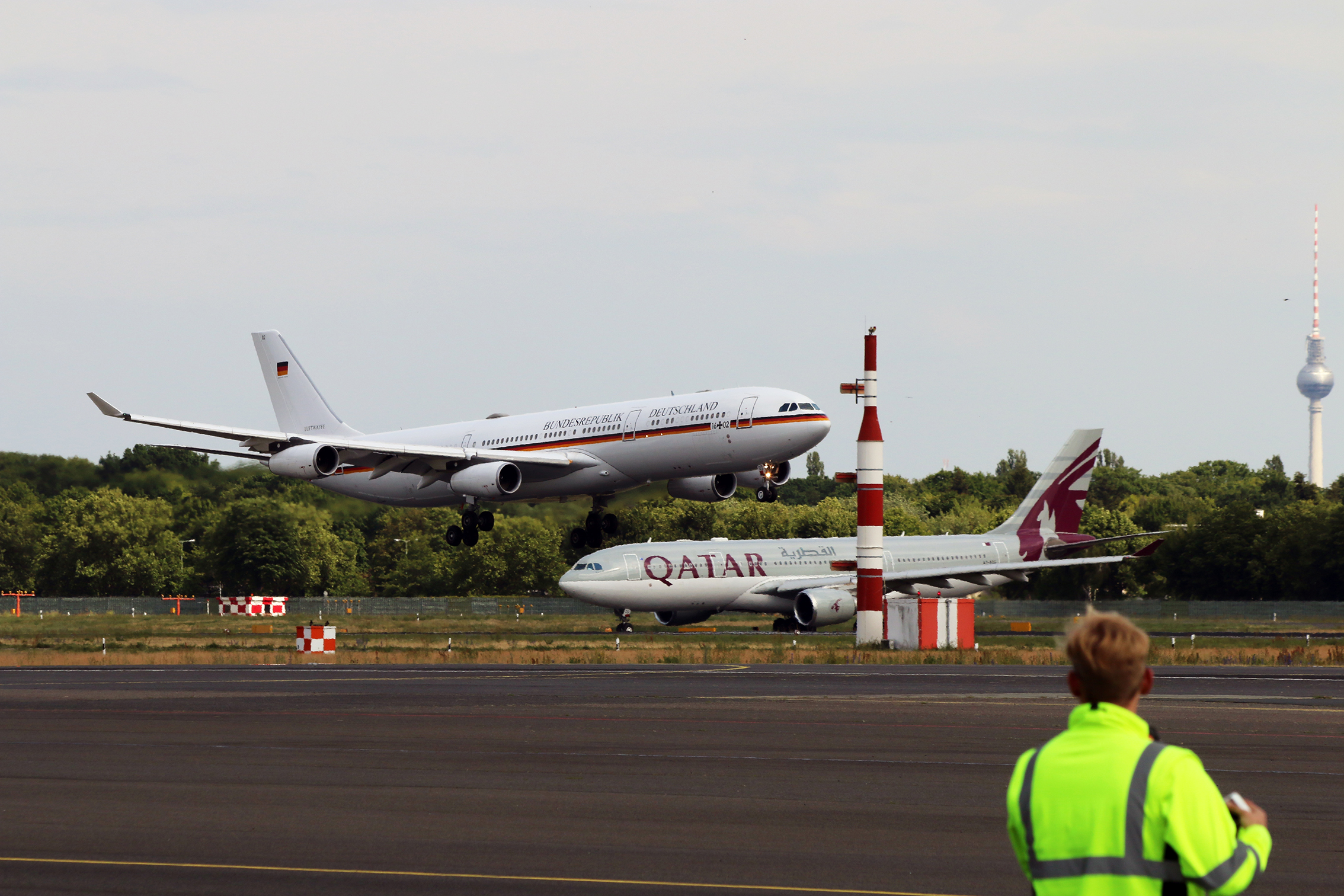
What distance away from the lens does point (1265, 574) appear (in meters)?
84.0

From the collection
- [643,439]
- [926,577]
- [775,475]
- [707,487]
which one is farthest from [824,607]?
[643,439]

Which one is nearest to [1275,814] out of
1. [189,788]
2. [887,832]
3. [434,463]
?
[887,832]

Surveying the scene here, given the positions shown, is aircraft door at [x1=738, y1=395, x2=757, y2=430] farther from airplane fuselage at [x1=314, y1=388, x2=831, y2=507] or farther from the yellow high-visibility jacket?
the yellow high-visibility jacket

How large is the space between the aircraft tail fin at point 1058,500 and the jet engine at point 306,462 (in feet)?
116

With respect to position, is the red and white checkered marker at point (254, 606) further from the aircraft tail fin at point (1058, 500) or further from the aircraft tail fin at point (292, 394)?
the aircraft tail fin at point (1058, 500)

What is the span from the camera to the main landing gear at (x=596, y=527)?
55.0 meters

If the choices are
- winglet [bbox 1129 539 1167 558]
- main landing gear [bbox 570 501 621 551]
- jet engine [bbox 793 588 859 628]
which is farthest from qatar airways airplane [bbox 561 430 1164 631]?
main landing gear [bbox 570 501 621 551]

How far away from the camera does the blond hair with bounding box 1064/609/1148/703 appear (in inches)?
200

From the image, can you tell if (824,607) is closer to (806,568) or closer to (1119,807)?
(806,568)

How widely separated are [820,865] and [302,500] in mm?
73464

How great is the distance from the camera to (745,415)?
4725 cm

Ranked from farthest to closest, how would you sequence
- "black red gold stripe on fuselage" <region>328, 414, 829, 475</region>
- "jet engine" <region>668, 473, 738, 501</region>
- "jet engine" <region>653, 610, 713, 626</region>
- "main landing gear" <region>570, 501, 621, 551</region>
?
1. "jet engine" <region>653, 610, 713, 626</region>
2. "main landing gear" <region>570, 501, 621, 551</region>
3. "jet engine" <region>668, 473, 738, 501</region>
4. "black red gold stripe on fuselage" <region>328, 414, 829, 475</region>

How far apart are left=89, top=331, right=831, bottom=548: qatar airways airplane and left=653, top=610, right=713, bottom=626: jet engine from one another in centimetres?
1349

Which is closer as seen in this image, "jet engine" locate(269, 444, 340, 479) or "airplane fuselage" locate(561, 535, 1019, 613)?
"jet engine" locate(269, 444, 340, 479)
